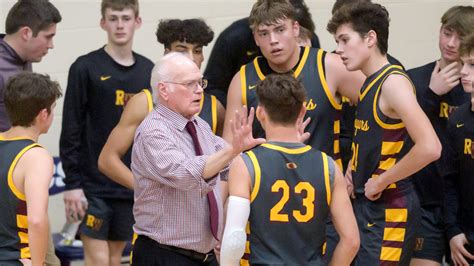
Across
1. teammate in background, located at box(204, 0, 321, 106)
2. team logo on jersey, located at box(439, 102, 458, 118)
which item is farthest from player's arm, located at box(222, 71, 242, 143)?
team logo on jersey, located at box(439, 102, 458, 118)

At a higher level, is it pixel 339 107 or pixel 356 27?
pixel 356 27

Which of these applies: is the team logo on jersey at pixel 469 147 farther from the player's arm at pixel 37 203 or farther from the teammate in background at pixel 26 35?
the teammate in background at pixel 26 35

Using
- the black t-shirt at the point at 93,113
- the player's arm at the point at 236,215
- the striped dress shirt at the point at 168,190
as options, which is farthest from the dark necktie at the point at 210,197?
the black t-shirt at the point at 93,113

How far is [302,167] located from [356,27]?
139 centimetres

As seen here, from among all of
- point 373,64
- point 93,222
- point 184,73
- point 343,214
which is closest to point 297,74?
point 373,64

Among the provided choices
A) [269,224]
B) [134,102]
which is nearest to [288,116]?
[269,224]

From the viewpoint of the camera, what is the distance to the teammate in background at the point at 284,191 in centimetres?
472

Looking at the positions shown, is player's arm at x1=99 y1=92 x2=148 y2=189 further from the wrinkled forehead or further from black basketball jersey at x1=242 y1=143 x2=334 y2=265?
black basketball jersey at x1=242 y1=143 x2=334 y2=265

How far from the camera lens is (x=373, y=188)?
5.61 meters

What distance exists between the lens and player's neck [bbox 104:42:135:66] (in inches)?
291

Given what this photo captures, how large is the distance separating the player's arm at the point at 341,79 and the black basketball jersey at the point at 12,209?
76.3 inches

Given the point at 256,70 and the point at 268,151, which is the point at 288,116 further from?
the point at 256,70

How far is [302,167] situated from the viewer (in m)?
4.76

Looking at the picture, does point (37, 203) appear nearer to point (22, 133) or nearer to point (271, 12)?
point (22, 133)
